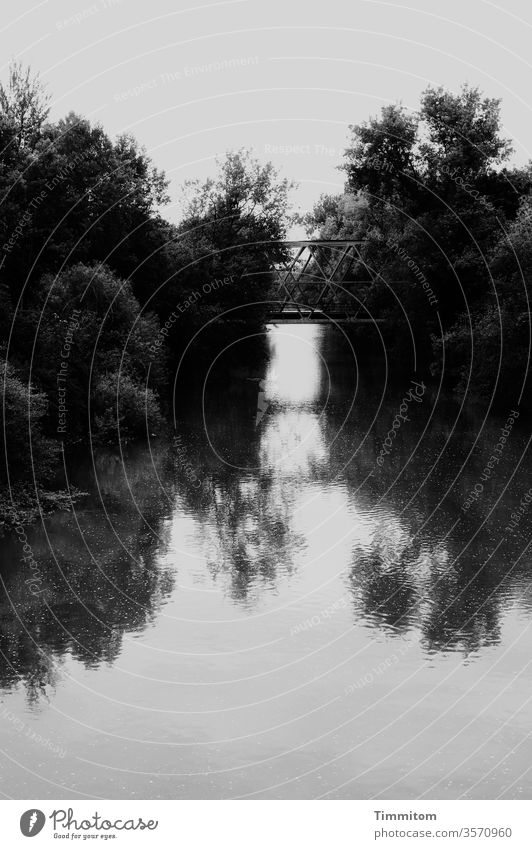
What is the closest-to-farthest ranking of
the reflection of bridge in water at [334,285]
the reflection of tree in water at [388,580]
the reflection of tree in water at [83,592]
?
the reflection of tree in water at [83,592], the reflection of tree in water at [388,580], the reflection of bridge in water at [334,285]

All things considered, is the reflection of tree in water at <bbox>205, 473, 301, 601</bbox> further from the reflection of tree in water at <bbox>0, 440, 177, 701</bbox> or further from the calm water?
the reflection of tree in water at <bbox>0, 440, 177, 701</bbox>

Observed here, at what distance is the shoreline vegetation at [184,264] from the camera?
2055 inches

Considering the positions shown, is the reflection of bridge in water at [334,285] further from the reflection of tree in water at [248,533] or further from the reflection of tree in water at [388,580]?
the reflection of tree in water at [388,580]

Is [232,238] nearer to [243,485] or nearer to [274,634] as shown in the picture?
[243,485]

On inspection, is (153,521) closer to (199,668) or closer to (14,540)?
(14,540)

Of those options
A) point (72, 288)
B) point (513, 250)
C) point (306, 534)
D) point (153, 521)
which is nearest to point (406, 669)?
point (306, 534)

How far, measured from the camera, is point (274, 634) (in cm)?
2758

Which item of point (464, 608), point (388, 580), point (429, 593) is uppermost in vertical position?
point (388, 580)

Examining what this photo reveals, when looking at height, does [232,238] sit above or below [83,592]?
above

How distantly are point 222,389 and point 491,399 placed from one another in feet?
69.3

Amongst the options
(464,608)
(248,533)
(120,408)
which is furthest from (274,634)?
(120,408)
